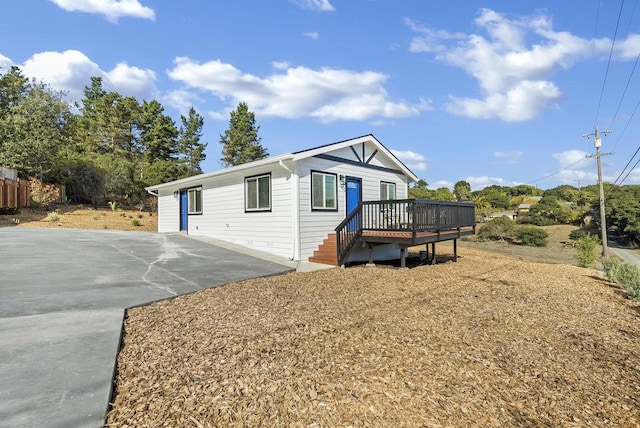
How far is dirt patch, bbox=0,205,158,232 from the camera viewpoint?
50.0 feet

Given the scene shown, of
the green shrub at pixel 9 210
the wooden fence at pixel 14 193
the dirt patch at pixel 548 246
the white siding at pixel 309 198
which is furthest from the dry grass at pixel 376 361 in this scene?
the dirt patch at pixel 548 246

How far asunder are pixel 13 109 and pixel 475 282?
2586 centimetres

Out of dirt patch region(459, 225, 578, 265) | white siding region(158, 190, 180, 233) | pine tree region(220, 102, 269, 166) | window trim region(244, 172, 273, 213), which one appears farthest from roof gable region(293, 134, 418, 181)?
pine tree region(220, 102, 269, 166)

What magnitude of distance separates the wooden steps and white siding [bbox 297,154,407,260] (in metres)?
0.20

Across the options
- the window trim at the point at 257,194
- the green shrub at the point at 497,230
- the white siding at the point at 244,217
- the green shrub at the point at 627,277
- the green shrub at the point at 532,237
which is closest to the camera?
the green shrub at the point at 627,277

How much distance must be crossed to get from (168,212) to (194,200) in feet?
8.66

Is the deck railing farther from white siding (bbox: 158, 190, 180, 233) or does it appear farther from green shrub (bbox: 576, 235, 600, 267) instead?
white siding (bbox: 158, 190, 180, 233)

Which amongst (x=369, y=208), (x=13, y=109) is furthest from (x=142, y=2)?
(x=13, y=109)

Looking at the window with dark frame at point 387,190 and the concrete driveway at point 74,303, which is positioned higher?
the window with dark frame at point 387,190

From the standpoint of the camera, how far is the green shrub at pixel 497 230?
3003 centimetres

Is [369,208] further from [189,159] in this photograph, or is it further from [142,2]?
[189,159]

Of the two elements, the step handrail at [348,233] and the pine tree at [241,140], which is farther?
the pine tree at [241,140]

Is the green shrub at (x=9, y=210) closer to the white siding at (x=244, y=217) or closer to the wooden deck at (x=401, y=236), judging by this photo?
the white siding at (x=244, y=217)

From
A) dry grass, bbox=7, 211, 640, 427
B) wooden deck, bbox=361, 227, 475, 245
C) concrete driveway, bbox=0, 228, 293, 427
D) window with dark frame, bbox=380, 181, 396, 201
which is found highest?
window with dark frame, bbox=380, 181, 396, 201
